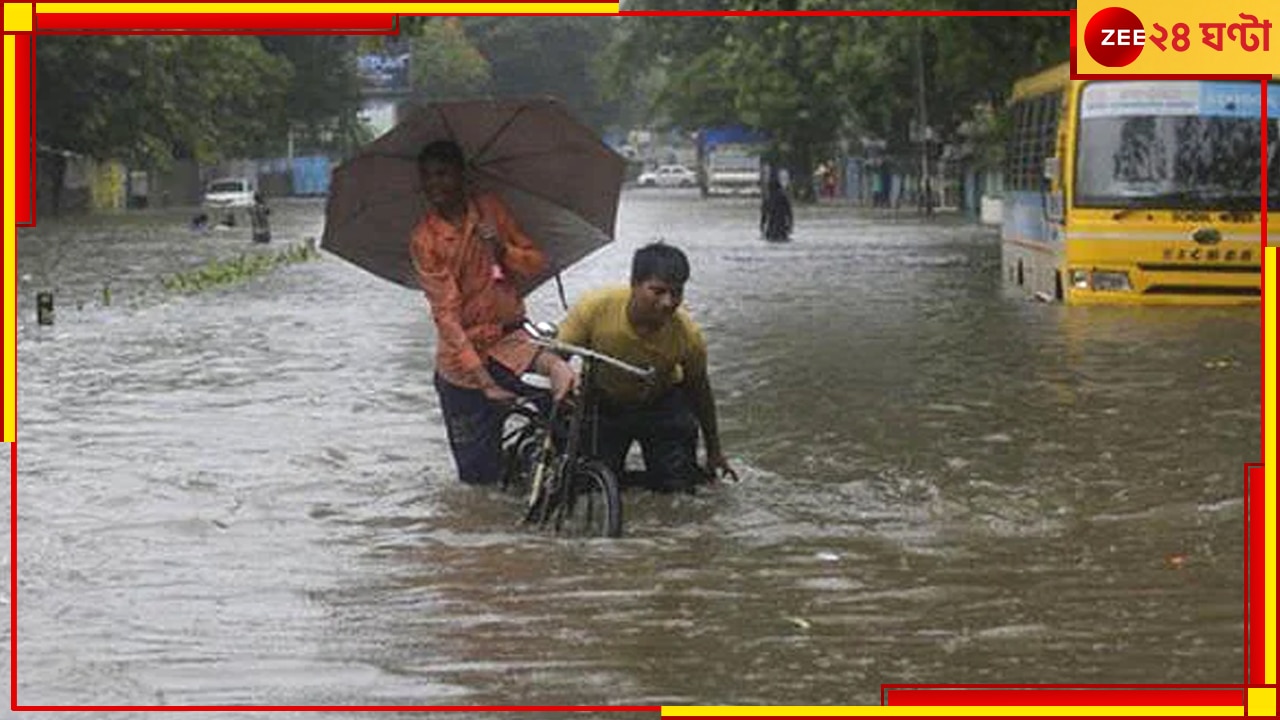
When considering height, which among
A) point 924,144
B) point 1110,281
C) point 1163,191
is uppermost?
point 924,144

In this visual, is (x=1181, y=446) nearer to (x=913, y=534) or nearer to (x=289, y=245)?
(x=913, y=534)

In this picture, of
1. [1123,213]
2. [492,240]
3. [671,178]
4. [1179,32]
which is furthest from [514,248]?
[671,178]

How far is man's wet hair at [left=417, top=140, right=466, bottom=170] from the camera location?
34.3ft

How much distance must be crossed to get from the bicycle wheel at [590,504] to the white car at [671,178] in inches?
4568

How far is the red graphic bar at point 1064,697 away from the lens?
6762 mm

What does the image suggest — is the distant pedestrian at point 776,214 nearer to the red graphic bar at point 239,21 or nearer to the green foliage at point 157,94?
the green foliage at point 157,94

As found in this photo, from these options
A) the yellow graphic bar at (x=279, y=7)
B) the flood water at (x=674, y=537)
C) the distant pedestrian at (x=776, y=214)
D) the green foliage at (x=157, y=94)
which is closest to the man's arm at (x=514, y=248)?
the flood water at (x=674, y=537)

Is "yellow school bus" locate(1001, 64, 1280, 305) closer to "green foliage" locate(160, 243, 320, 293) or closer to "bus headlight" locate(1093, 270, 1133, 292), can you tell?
"bus headlight" locate(1093, 270, 1133, 292)

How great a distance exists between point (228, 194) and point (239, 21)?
73.5 m

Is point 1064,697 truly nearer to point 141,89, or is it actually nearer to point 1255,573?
point 1255,573

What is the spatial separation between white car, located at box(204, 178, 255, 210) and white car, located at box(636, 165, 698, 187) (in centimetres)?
3864

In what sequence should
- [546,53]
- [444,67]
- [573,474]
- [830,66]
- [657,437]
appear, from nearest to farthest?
[573,474] → [657,437] → [830,66] → [444,67] → [546,53]

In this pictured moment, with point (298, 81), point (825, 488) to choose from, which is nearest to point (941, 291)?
point (825, 488)

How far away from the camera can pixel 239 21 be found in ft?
49.6
